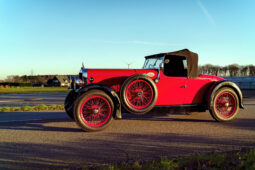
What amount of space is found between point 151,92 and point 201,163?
2.43m

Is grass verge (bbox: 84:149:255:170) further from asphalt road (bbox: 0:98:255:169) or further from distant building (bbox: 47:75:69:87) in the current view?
distant building (bbox: 47:75:69:87)

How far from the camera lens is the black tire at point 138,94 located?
15.4 ft

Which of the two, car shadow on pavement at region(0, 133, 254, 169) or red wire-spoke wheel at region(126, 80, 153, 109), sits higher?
red wire-spoke wheel at region(126, 80, 153, 109)

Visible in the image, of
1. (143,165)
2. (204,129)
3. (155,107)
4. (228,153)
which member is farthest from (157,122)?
(143,165)

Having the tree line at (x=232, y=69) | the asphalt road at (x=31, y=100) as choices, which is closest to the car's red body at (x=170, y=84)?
the asphalt road at (x=31, y=100)

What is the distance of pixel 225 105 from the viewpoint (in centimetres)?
539

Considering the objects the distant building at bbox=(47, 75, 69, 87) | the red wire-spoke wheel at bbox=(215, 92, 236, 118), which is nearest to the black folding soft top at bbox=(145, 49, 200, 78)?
the red wire-spoke wheel at bbox=(215, 92, 236, 118)

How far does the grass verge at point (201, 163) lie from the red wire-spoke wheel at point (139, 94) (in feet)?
7.26

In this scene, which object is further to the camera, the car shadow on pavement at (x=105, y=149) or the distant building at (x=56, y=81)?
the distant building at (x=56, y=81)

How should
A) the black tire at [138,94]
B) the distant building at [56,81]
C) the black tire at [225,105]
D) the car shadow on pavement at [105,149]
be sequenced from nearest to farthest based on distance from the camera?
1. the car shadow on pavement at [105,149]
2. the black tire at [138,94]
3. the black tire at [225,105]
4. the distant building at [56,81]

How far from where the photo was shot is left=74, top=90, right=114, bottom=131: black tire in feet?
14.4

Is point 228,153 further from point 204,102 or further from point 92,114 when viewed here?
point 92,114

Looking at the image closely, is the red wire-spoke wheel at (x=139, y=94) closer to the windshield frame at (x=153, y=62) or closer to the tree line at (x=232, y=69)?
the windshield frame at (x=153, y=62)

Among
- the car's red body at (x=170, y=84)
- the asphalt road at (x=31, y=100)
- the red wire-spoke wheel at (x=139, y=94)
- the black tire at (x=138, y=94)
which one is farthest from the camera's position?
the asphalt road at (x=31, y=100)
